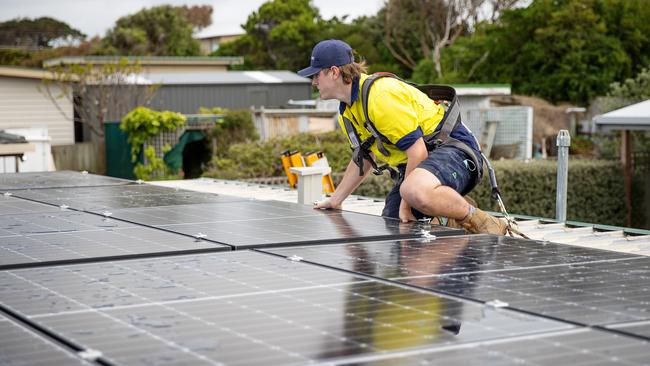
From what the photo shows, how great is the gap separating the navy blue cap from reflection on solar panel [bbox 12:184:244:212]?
1.74 m

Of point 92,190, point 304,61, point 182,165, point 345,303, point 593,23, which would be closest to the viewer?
point 345,303

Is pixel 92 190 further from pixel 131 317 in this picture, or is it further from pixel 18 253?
pixel 131 317

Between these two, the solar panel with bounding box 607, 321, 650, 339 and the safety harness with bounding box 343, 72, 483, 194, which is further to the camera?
the safety harness with bounding box 343, 72, 483, 194

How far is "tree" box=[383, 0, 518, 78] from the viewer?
5334cm

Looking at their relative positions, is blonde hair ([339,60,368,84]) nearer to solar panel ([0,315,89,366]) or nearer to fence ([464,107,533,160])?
solar panel ([0,315,89,366])

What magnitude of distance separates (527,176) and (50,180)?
40.1ft

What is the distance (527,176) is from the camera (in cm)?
2058

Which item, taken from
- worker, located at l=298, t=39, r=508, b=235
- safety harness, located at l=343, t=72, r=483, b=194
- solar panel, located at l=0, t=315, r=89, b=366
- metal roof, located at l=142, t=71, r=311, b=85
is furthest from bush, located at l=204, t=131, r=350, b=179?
solar panel, located at l=0, t=315, r=89, b=366

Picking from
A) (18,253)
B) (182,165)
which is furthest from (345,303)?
(182,165)

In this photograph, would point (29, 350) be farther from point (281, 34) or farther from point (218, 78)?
point (281, 34)

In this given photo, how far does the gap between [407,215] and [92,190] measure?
11.4 ft

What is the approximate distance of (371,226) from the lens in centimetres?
640

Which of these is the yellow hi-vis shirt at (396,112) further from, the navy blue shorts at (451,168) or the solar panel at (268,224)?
the solar panel at (268,224)

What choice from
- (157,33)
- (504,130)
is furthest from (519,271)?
(157,33)
